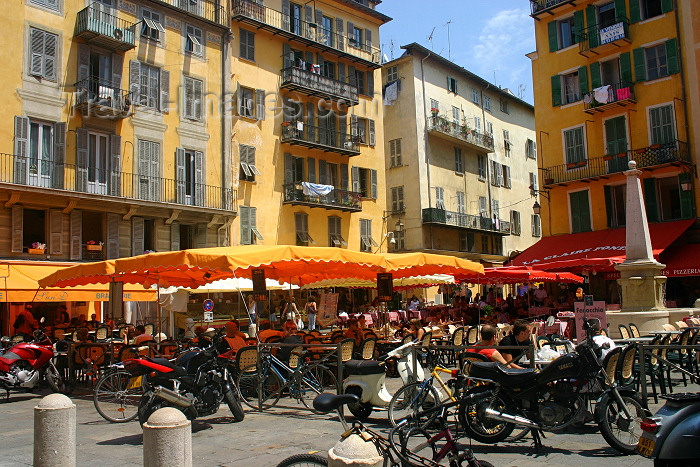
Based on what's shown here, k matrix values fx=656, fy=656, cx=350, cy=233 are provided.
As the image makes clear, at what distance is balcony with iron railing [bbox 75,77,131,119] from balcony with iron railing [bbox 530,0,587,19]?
19.7 metres

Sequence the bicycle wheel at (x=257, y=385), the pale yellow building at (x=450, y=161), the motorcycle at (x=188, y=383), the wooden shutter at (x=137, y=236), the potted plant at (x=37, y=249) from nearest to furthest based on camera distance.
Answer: the motorcycle at (x=188, y=383) < the bicycle wheel at (x=257, y=385) < the potted plant at (x=37, y=249) < the wooden shutter at (x=137, y=236) < the pale yellow building at (x=450, y=161)

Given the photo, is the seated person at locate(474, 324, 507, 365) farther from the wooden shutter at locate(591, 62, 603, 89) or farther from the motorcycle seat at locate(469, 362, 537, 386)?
the wooden shutter at locate(591, 62, 603, 89)

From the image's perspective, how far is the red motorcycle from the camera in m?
11.2

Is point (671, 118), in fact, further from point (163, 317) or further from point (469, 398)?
point (469, 398)

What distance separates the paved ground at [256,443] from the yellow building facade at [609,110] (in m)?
22.6

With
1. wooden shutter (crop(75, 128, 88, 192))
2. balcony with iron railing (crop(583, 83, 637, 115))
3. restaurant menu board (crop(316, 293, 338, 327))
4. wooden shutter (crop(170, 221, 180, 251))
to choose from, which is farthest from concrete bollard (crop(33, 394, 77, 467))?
balcony with iron railing (crop(583, 83, 637, 115))

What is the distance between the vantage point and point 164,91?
27156mm

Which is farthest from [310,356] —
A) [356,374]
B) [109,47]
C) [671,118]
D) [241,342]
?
[671,118]

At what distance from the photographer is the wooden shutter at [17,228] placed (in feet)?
72.4

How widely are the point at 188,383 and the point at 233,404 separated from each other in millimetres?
728

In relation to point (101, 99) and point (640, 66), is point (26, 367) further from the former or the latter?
point (640, 66)

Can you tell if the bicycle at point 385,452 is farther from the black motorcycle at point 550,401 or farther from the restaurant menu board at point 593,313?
the restaurant menu board at point 593,313

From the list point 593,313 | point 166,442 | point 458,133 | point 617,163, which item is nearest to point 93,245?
point 593,313

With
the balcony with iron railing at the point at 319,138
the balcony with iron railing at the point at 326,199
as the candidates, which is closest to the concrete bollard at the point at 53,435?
the balcony with iron railing at the point at 326,199
